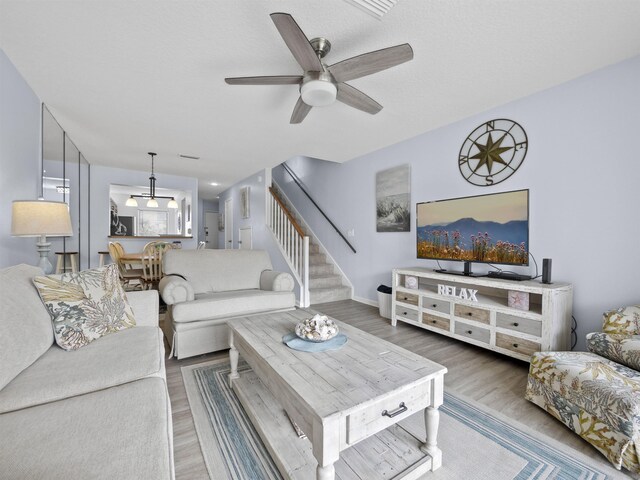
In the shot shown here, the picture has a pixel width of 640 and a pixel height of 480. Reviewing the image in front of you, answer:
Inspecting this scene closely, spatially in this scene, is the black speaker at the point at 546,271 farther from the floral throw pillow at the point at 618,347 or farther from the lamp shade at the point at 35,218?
the lamp shade at the point at 35,218

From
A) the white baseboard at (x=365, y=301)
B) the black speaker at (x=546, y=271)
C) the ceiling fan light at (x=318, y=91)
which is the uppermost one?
the ceiling fan light at (x=318, y=91)

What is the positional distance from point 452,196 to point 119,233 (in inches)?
236

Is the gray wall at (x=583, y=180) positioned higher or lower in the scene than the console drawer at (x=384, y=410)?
higher

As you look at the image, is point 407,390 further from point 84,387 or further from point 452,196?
point 452,196

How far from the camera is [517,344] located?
2.24 metres

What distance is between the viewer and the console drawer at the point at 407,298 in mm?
3092

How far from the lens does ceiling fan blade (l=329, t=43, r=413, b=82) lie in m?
1.58

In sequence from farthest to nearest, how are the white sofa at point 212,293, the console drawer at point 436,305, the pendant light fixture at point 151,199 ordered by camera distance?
the pendant light fixture at point 151,199 → the console drawer at point 436,305 → the white sofa at point 212,293

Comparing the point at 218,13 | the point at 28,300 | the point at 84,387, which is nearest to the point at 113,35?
the point at 218,13

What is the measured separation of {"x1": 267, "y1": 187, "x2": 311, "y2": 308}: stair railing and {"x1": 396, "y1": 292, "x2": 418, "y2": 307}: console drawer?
1465 mm

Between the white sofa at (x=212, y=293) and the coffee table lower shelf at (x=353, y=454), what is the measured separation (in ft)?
3.18

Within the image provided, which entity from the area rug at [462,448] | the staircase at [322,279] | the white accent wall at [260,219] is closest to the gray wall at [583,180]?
the area rug at [462,448]

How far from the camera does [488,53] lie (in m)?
1.96

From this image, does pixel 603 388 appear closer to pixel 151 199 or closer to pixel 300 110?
pixel 300 110
